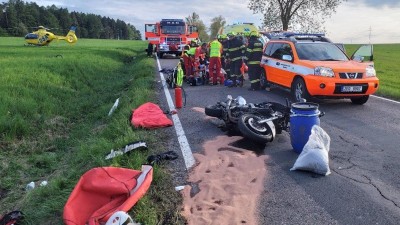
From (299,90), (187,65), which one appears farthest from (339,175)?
(187,65)

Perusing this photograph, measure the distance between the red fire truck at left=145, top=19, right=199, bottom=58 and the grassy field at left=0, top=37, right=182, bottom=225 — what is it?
13.2 meters

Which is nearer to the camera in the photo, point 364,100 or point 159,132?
point 159,132

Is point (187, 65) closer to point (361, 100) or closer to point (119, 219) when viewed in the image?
point (361, 100)

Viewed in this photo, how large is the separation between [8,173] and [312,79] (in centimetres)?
721

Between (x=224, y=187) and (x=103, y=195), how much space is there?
1417mm

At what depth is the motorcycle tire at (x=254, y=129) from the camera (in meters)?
6.17

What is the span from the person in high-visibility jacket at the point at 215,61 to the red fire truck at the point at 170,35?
15.4m

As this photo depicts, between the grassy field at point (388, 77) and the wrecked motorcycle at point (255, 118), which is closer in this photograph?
the wrecked motorcycle at point (255, 118)

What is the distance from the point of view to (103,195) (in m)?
4.14

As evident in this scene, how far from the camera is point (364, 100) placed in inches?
403

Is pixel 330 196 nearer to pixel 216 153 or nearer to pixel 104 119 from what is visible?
pixel 216 153

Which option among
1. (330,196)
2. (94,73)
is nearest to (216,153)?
(330,196)

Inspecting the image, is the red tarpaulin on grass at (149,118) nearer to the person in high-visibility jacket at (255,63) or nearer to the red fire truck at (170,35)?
the person in high-visibility jacket at (255,63)

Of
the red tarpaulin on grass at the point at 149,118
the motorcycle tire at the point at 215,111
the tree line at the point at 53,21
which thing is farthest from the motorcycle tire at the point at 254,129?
the tree line at the point at 53,21
